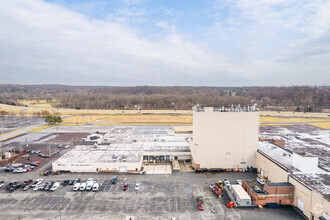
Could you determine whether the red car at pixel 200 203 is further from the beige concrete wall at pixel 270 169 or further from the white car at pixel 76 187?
the white car at pixel 76 187

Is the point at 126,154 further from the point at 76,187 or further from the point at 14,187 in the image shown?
the point at 14,187

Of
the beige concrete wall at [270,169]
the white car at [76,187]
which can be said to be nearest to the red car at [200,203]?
the beige concrete wall at [270,169]

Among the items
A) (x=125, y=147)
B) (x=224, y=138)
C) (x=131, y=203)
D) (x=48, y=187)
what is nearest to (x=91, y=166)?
(x=48, y=187)

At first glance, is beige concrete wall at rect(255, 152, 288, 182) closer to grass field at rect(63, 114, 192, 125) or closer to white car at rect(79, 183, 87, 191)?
white car at rect(79, 183, 87, 191)

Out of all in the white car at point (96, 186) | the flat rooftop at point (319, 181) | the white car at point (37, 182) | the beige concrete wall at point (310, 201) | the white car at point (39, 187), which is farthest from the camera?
the white car at point (37, 182)

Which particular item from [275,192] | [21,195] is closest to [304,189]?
[275,192]
